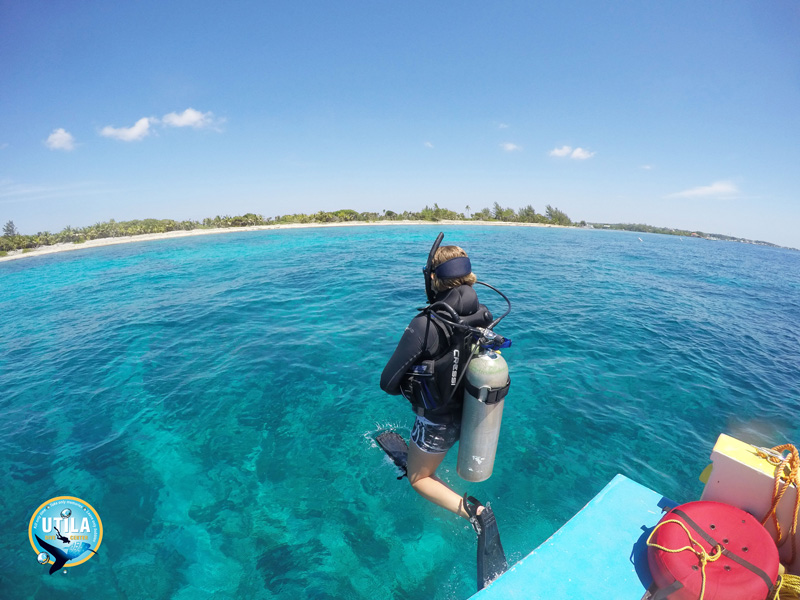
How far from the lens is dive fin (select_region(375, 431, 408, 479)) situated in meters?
5.02

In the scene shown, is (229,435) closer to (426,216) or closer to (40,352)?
(40,352)

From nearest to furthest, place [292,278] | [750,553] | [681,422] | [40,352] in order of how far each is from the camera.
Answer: [750,553] < [681,422] < [40,352] < [292,278]

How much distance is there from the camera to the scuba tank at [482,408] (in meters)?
3.08

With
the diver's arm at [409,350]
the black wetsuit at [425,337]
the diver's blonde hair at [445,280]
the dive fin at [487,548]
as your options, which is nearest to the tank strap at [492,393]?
the black wetsuit at [425,337]

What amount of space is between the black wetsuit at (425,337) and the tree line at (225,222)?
66850mm

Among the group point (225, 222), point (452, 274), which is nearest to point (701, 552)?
point (452, 274)

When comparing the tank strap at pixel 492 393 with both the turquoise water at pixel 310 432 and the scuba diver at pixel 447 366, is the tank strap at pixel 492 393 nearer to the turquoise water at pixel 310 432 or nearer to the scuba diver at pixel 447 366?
the scuba diver at pixel 447 366

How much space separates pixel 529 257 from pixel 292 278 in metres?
23.4

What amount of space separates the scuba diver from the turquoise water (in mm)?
987

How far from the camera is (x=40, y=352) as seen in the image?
413 inches

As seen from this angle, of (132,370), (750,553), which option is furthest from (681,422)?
(132,370)
